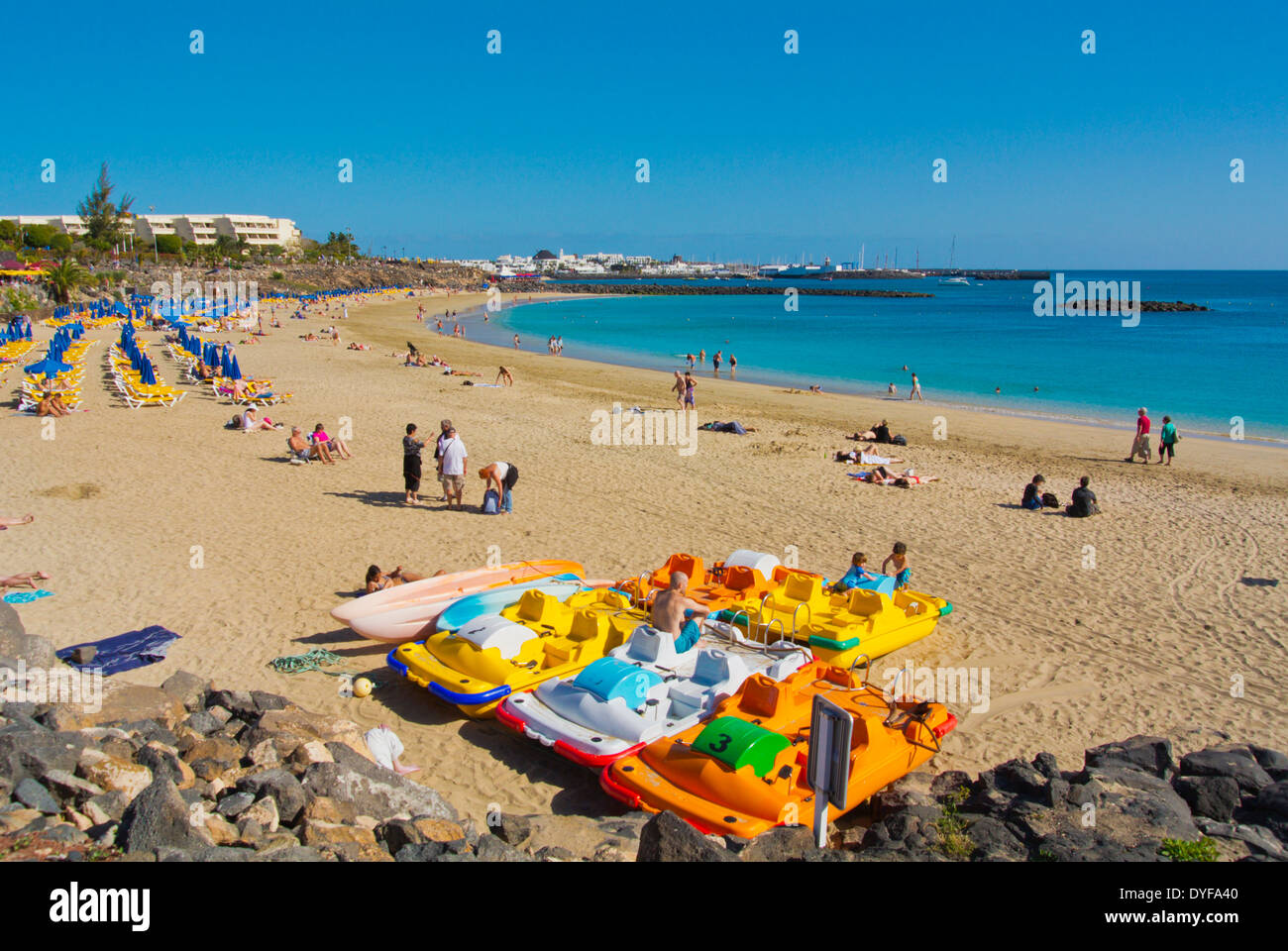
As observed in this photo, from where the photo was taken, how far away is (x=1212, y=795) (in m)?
5.60

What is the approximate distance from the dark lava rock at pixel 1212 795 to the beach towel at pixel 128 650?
28.1ft

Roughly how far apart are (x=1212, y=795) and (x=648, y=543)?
727 centimetres

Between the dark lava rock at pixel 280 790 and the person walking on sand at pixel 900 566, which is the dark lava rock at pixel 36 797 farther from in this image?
the person walking on sand at pixel 900 566

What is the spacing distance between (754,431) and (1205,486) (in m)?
9.57

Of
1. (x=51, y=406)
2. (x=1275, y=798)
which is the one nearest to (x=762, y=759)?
(x=1275, y=798)

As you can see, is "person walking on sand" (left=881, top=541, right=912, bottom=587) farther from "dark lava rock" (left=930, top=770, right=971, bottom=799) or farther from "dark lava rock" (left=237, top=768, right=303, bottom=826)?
"dark lava rock" (left=237, top=768, right=303, bottom=826)

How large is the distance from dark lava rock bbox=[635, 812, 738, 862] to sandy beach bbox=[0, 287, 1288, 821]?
1.67 metres

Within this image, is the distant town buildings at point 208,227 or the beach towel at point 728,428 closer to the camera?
the beach towel at point 728,428

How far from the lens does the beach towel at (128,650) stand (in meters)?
7.27

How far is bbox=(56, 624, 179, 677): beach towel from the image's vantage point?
727 cm

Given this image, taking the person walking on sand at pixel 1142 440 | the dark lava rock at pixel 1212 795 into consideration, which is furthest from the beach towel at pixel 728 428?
the dark lava rock at pixel 1212 795

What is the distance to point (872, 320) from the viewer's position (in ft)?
270
